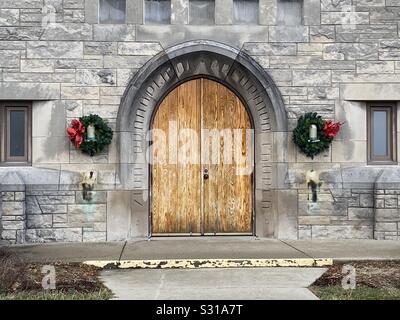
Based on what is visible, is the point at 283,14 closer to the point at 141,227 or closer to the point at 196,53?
the point at 196,53

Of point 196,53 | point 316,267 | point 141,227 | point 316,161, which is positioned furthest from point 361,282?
point 196,53

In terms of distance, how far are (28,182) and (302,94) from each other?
461cm

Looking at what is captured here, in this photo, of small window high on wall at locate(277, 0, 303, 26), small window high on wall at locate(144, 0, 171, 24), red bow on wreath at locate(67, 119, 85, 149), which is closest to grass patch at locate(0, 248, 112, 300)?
red bow on wreath at locate(67, 119, 85, 149)

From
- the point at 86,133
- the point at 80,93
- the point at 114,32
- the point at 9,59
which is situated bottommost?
the point at 86,133

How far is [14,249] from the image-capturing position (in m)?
8.94

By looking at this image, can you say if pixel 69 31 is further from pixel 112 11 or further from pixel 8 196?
pixel 8 196

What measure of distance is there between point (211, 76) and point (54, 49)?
8.48 ft

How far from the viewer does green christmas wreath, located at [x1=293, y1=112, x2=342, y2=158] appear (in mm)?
9820

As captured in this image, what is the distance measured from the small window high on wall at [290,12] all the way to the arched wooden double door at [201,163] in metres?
1.48

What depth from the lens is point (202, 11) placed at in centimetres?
1014

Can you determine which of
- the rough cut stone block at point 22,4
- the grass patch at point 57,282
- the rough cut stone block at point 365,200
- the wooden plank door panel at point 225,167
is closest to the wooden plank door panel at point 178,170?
the wooden plank door panel at point 225,167

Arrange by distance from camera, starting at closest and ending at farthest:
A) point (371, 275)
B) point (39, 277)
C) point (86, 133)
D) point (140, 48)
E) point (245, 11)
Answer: point (39, 277), point (371, 275), point (86, 133), point (140, 48), point (245, 11)

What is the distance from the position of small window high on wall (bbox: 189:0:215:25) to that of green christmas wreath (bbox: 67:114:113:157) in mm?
2298

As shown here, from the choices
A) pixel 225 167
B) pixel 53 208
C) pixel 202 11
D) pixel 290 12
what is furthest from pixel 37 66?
pixel 290 12
